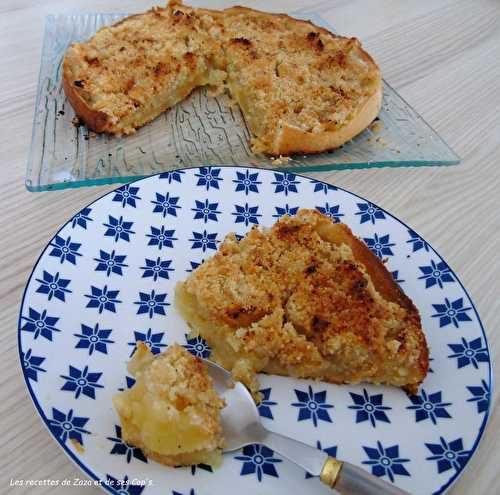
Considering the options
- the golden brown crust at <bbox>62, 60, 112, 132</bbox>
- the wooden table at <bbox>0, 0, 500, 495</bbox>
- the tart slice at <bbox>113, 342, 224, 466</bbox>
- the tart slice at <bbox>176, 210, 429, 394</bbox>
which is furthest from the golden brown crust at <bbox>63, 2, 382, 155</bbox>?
the tart slice at <bbox>113, 342, 224, 466</bbox>

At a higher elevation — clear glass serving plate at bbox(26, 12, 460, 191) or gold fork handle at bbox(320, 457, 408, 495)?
gold fork handle at bbox(320, 457, 408, 495)

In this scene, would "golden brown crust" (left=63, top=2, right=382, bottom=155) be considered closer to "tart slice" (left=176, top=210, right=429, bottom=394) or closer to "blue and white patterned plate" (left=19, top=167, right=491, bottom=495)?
"blue and white patterned plate" (left=19, top=167, right=491, bottom=495)

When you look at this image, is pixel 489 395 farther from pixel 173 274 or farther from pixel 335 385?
pixel 173 274

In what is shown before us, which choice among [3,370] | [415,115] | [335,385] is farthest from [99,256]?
[415,115]

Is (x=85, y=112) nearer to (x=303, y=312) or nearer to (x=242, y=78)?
(x=242, y=78)

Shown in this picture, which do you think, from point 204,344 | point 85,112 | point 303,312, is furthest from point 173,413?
point 85,112

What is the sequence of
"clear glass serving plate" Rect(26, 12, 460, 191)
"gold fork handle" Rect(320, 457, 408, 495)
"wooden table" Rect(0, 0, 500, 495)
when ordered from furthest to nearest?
"clear glass serving plate" Rect(26, 12, 460, 191)
"wooden table" Rect(0, 0, 500, 495)
"gold fork handle" Rect(320, 457, 408, 495)

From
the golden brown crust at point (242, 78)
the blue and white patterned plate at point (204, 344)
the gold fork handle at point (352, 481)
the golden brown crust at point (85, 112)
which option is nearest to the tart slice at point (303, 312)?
the blue and white patterned plate at point (204, 344)
